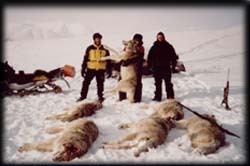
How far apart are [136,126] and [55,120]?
152 centimetres

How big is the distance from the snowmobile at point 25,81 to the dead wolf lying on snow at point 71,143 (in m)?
2.88

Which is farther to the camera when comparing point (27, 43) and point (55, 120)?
point (27, 43)

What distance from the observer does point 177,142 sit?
6.89 metres

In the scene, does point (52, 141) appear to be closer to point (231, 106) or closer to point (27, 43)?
point (231, 106)

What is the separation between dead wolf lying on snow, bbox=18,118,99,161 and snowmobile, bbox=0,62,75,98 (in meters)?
2.88

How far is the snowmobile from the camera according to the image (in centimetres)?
957

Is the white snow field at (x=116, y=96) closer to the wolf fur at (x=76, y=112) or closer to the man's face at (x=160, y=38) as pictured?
the wolf fur at (x=76, y=112)

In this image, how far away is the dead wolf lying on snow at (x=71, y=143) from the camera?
615 cm

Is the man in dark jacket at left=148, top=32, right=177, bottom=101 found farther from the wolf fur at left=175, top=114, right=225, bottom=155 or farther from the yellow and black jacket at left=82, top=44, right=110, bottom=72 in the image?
the wolf fur at left=175, top=114, right=225, bottom=155

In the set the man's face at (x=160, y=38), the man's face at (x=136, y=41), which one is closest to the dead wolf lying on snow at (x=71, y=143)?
the man's face at (x=136, y=41)

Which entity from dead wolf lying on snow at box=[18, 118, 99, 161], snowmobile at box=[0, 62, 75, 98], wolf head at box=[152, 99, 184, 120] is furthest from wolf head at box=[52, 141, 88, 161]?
snowmobile at box=[0, 62, 75, 98]

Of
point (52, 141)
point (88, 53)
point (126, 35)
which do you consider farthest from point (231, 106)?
point (126, 35)

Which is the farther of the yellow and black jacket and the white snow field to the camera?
the yellow and black jacket

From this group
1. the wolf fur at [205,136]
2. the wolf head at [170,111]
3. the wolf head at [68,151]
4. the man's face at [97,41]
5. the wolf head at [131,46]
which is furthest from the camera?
the man's face at [97,41]
